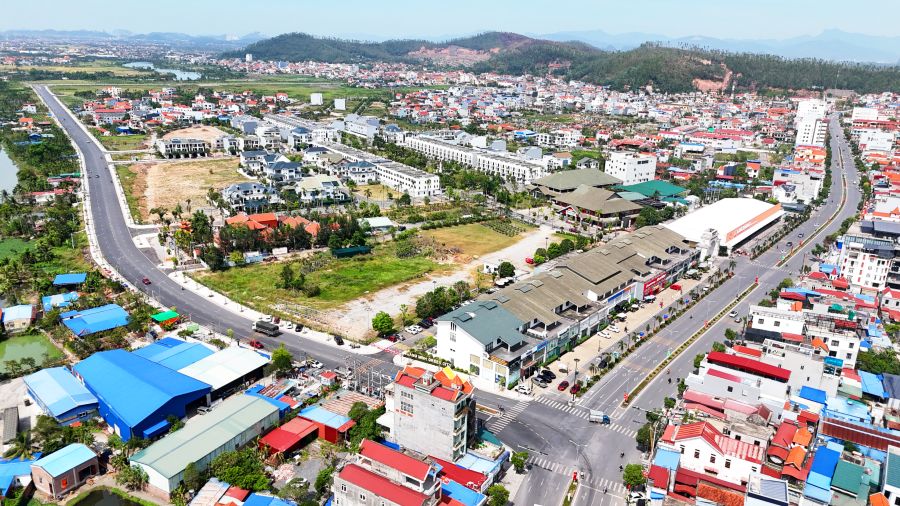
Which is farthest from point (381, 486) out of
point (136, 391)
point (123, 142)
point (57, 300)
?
point (123, 142)

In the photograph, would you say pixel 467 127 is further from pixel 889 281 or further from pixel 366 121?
pixel 889 281

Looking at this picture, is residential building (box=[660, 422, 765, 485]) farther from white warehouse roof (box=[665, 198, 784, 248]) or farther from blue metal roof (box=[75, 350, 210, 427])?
white warehouse roof (box=[665, 198, 784, 248])

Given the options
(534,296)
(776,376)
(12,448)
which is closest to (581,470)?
(776,376)

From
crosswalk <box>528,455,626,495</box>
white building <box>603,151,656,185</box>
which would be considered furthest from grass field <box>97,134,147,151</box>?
crosswalk <box>528,455,626,495</box>

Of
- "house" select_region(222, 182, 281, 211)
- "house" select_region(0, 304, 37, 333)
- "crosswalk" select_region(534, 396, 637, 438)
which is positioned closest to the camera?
"crosswalk" select_region(534, 396, 637, 438)

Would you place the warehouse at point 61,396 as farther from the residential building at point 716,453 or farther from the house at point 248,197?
the house at point 248,197
